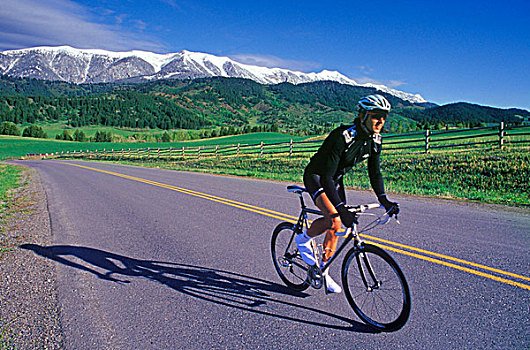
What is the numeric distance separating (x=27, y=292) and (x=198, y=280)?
6.45 feet

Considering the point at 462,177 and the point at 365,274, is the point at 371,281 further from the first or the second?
the point at 462,177

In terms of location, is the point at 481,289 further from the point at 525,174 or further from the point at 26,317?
the point at 525,174

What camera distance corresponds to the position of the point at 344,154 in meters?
3.44

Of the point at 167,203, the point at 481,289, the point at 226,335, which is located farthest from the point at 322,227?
the point at 167,203

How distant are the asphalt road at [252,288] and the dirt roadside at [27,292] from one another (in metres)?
0.15

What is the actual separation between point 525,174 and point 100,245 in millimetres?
13411

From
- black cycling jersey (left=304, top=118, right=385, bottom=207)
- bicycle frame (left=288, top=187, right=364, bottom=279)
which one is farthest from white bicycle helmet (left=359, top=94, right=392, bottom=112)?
bicycle frame (left=288, top=187, right=364, bottom=279)

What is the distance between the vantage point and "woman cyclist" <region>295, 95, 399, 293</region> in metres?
3.28

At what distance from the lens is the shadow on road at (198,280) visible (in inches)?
Result: 148

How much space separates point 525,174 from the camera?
12.6 m

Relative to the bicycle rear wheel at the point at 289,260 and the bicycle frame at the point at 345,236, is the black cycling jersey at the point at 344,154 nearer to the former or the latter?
the bicycle frame at the point at 345,236

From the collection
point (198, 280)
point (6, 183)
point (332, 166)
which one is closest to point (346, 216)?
point (332, 166)

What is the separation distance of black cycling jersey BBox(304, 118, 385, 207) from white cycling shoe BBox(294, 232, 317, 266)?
60 centimetres

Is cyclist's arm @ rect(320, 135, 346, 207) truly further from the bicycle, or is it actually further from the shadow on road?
the shadow on road
